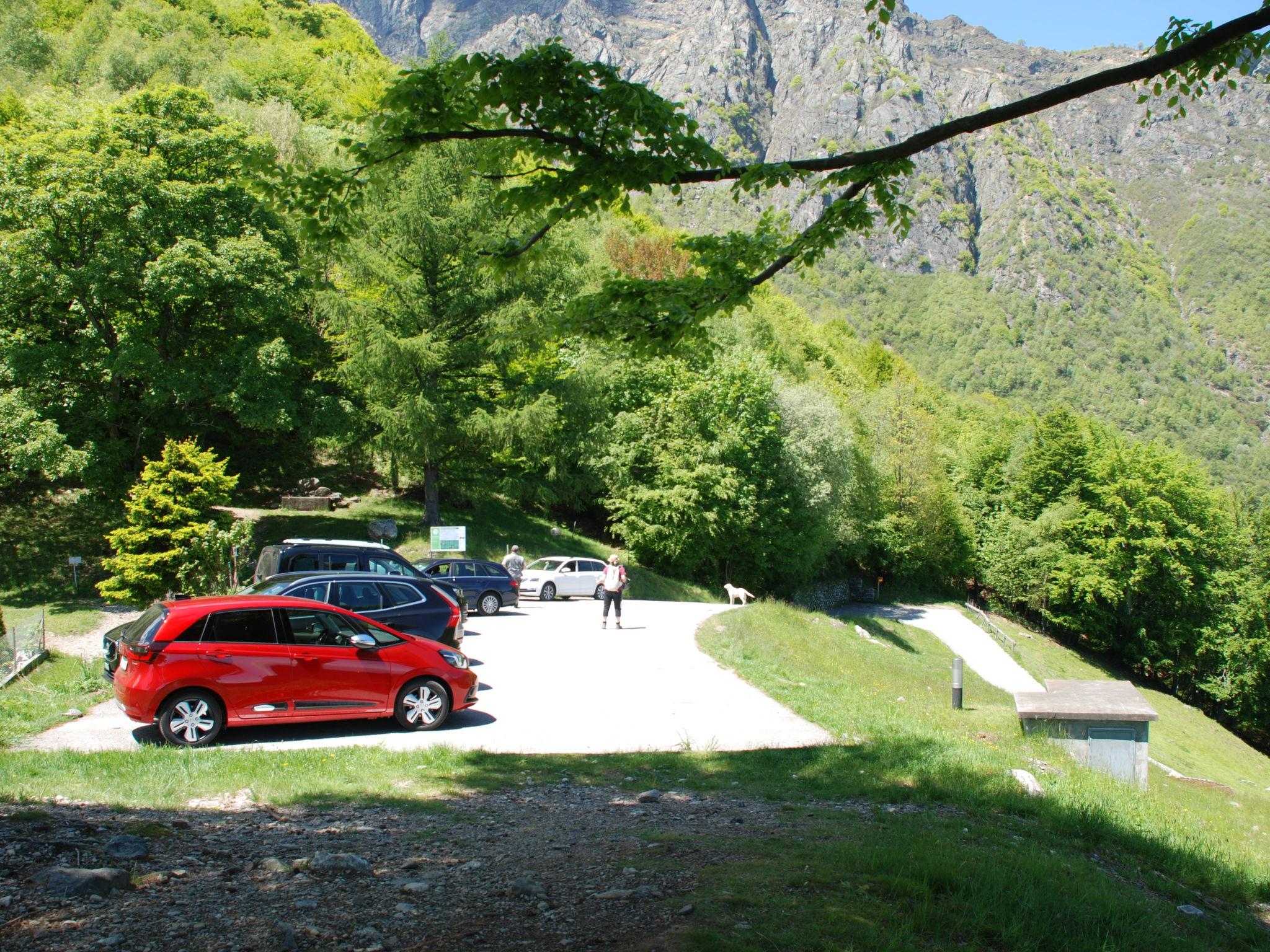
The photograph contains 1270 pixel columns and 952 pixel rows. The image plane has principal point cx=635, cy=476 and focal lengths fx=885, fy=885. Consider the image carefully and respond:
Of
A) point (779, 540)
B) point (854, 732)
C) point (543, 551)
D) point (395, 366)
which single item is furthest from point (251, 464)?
point (854, 732)

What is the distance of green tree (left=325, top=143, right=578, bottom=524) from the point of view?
103 ft

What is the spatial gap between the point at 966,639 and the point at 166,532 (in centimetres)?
3648

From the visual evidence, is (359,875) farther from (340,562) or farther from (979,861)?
(340,562)

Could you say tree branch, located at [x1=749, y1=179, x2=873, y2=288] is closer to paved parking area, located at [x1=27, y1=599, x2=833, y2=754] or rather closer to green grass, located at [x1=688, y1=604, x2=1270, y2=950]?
green grass, located at [x1=688, y1=604, x2=1270, y2=950]

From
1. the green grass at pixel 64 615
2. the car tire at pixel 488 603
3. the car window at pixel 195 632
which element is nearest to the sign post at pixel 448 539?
the car tire at pixel 488 603

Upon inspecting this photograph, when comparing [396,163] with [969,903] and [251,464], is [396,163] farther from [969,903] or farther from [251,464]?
[251,464]

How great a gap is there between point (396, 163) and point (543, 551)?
3123cm

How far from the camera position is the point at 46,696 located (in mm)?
12875

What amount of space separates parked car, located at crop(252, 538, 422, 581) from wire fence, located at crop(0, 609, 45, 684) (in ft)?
12.5

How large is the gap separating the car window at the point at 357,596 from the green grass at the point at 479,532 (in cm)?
1838

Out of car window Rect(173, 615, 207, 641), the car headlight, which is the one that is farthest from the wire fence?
the car headlight

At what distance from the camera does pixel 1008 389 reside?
149 m

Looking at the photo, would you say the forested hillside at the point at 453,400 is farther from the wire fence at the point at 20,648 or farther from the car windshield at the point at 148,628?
the car windshield at the point at 148,628

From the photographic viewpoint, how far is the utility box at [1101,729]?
10305 millimetres
